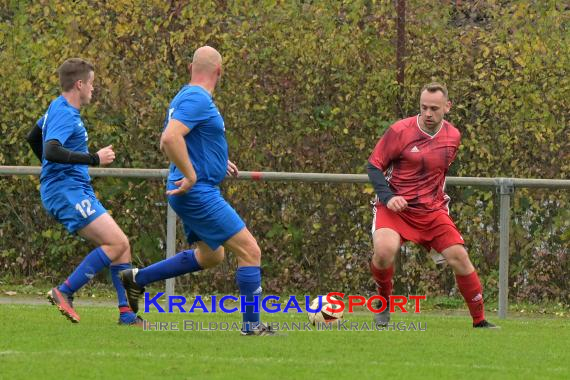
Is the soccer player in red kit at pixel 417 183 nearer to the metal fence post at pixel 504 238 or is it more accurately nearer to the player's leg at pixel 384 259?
the player's leg at pixel 384 259

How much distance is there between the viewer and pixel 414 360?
920 cm

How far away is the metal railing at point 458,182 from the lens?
12.8 m

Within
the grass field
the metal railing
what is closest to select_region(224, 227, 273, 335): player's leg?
the grass field

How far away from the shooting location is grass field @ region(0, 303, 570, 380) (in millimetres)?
8500

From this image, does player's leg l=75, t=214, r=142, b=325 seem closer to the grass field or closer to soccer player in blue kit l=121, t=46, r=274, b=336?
the grass field

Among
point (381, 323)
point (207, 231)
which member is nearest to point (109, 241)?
point (207, 231)

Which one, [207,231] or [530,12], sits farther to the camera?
[530,12]

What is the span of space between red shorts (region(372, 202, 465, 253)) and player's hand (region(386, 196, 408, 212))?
26 cm

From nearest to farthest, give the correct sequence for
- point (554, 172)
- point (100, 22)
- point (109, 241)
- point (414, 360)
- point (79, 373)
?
1. point (79, 373)
2. point (414, 360)
3. point (109, 241)
4. point (554, 172)
5. point (100, 22)

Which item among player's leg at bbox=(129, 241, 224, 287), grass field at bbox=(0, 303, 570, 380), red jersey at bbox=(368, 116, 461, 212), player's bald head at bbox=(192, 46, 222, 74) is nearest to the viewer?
grass field at bbox=(0, 303, 570, 380)

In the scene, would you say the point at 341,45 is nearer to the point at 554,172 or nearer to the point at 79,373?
the point at 554,172

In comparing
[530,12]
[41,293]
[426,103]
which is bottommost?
[41,293]

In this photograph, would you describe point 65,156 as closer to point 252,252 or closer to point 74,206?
point 74,206

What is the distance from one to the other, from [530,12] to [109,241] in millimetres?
5589
